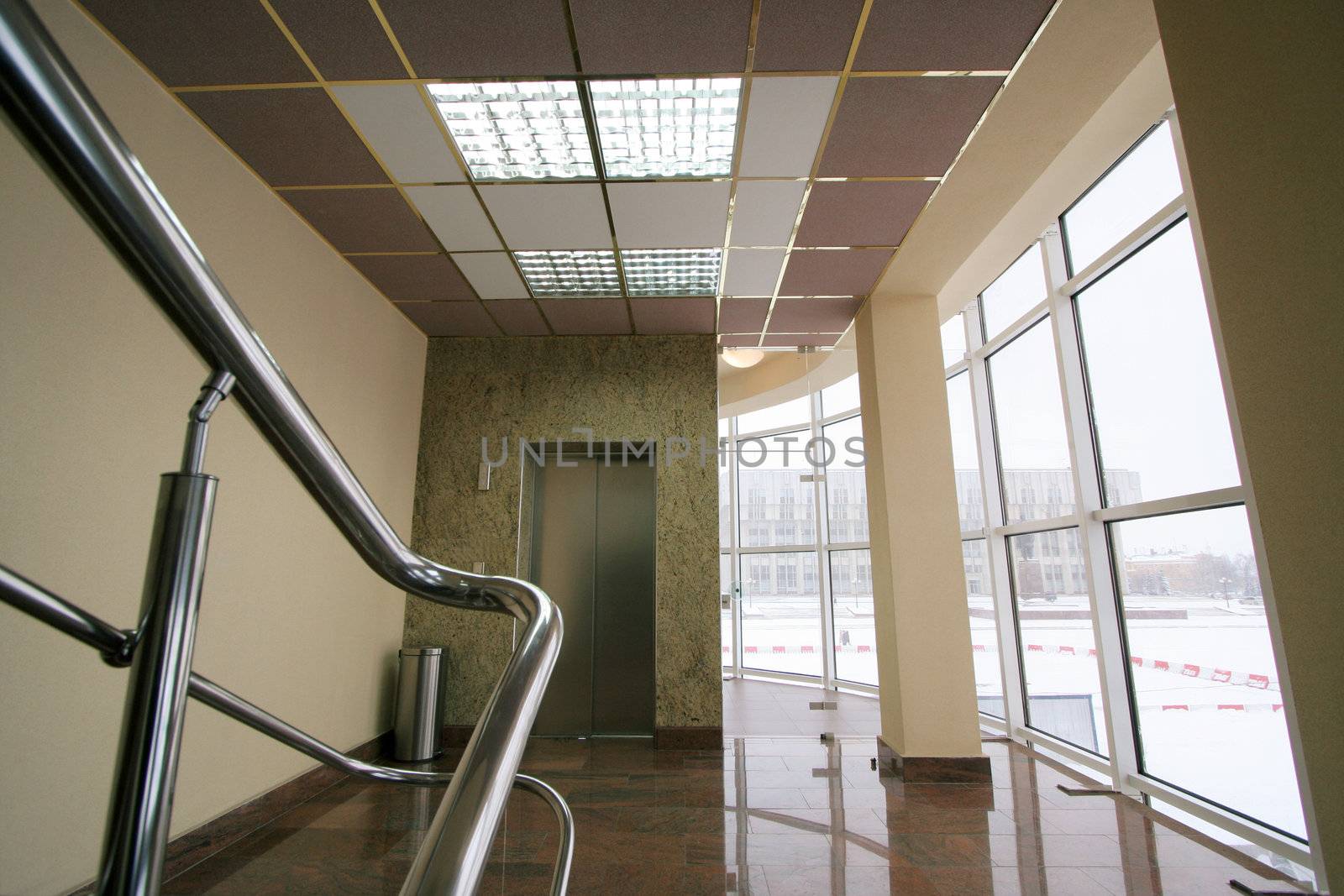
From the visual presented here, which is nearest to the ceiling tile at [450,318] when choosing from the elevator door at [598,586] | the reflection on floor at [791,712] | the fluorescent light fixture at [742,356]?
the elevator door at [598,586]

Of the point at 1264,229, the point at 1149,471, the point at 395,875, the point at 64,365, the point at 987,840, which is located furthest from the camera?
the point at 1149,471

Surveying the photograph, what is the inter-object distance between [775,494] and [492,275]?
5851 millimetres

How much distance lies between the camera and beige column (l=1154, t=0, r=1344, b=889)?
1438mm

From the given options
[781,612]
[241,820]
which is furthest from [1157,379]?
[781,612]

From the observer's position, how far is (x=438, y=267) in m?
4.62

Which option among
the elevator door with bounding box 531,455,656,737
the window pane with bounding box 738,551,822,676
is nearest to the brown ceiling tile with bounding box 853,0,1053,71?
the elevator door with bounding box 531,455,656,737

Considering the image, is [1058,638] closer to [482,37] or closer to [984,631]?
[984,631]

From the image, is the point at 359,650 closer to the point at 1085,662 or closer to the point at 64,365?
the point at 64,365

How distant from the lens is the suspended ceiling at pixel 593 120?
8.64 feet

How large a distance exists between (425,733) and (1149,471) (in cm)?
512

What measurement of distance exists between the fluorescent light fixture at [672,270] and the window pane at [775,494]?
4318mm

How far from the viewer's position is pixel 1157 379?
12.9 feet

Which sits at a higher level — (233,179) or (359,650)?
(233,179)

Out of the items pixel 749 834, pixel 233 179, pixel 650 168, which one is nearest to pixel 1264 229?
pixel 650 168
